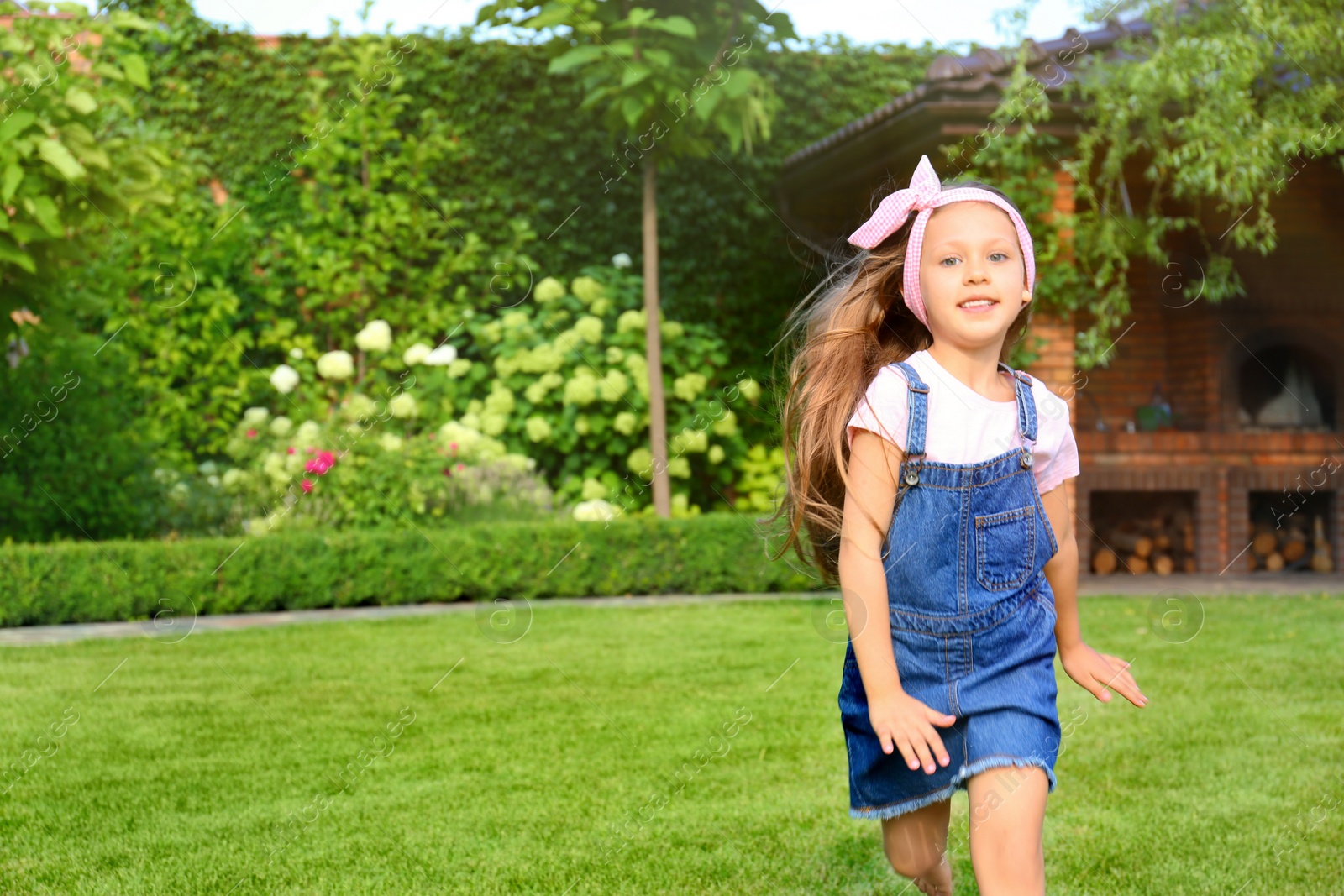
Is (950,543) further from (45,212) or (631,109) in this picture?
(631,109)

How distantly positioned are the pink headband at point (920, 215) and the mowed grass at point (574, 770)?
1415 millimetres

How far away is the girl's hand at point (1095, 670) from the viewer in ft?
7.30

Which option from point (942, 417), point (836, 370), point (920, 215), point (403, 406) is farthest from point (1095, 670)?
point (403, 406)

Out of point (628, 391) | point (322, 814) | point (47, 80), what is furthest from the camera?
point (628, 391)

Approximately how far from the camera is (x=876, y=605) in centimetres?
203

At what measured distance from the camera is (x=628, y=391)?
9477 millimetres

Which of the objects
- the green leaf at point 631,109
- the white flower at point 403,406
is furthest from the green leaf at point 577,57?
the white flower at point 403,406

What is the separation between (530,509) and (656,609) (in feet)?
5.64

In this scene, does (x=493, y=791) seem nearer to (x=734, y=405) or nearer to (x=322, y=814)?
(x=322, y=814)

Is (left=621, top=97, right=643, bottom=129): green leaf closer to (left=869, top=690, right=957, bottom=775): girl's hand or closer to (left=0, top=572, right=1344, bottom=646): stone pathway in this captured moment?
(left=0, top=572, right=1344, bottom=646): stone pathway

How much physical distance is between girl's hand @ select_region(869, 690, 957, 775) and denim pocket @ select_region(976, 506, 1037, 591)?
0.78 feet

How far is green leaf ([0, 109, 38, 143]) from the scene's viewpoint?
5.85m

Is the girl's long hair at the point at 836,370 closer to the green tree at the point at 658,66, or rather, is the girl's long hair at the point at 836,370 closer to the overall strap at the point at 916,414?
the overall strap at the point at 916,414

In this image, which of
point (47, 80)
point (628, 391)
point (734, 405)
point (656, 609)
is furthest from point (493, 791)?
point (734, 405)
